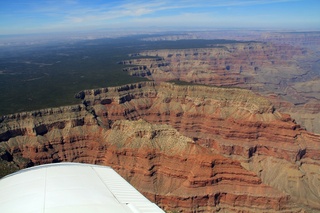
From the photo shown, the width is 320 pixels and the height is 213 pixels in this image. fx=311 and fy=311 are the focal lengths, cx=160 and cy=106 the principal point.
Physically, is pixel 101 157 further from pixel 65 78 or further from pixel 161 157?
pixel 65 78

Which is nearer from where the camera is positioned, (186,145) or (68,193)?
(68,193)

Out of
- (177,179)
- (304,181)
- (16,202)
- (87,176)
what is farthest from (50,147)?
(304,181)

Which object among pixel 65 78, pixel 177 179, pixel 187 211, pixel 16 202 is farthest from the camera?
pixel 65 78

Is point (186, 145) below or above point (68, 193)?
below

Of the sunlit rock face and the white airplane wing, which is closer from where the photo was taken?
the white airplane wing

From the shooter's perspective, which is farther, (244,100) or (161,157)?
(244,100)

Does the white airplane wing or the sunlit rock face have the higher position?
the white airplane wing

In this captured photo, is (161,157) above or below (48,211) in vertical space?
below

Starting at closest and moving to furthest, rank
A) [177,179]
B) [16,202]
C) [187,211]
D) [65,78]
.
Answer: [16,202] < [187,211] < [177,179] < [65,78]
